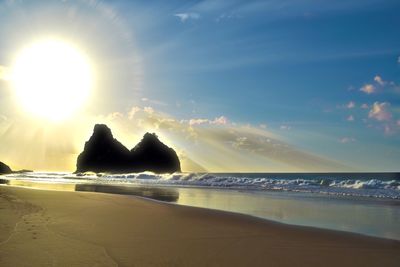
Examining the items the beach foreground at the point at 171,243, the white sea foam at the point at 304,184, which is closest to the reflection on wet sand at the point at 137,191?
the white sea foam at the point at 304,184

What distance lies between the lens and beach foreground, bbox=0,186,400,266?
7.43 metres

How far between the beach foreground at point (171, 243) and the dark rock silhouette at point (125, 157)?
438 ft

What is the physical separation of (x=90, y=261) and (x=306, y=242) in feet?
18.1

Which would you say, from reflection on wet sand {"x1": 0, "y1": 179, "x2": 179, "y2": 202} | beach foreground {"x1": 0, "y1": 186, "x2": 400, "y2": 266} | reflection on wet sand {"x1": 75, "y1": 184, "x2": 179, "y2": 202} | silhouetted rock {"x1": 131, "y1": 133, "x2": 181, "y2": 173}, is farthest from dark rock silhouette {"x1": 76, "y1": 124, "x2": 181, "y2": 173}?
beach foreground {"x1": 0, "y1": 186, "x2": 400, "y2": 266}

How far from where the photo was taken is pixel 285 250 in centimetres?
895

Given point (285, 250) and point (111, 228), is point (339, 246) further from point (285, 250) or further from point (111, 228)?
point (111, 228)

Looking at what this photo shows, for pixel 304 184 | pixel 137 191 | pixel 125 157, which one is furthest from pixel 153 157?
pixel 137 191

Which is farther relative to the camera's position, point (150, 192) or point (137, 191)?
point (137, 191)

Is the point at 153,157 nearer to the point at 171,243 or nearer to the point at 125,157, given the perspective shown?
the point at 125,157

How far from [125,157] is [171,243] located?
475 ft

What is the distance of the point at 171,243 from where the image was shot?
9.22m

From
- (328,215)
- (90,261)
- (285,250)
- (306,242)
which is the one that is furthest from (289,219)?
(90,261)

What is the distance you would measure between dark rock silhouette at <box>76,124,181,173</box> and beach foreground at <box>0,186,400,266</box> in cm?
13340

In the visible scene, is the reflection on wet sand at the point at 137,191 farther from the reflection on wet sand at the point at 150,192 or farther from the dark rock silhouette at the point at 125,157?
the dark rock silhouette at the point at 125,157
